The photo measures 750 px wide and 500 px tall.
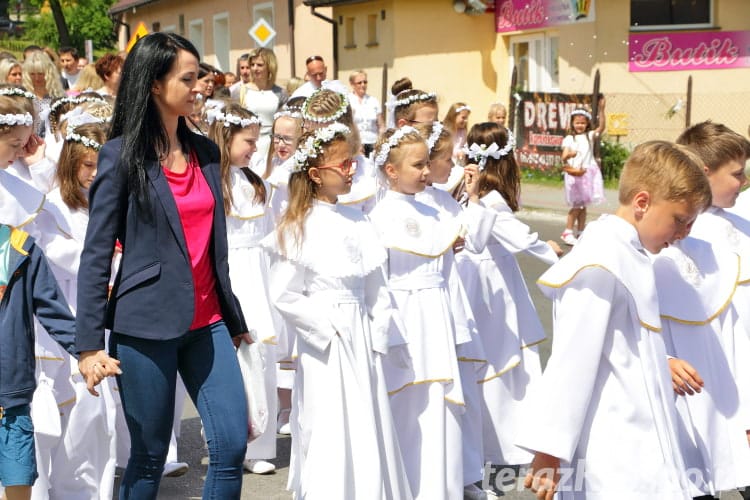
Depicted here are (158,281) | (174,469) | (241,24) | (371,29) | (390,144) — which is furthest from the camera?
(241,24)

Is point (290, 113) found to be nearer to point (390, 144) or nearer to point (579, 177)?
point (390, 144)

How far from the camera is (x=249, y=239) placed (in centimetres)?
658

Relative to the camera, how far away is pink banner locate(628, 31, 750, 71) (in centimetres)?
2341

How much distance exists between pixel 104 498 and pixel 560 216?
1385 centimetres

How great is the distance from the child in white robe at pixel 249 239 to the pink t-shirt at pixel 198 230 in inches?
82.0

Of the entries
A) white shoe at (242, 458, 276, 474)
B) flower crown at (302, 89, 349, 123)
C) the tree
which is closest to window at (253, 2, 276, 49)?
the tree

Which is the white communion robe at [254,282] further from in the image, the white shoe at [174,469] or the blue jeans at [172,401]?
the blue jeans at [172,401]

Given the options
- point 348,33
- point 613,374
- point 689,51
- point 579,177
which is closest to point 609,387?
point 613,374

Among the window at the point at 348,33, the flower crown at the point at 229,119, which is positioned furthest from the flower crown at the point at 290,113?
the window at the point at 348,33

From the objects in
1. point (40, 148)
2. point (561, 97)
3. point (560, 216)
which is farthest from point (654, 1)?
point (40, 148)

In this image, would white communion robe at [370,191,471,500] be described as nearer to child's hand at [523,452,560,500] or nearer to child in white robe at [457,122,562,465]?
child in white robe at [457,122,562,465]

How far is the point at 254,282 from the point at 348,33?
2595 centimetres

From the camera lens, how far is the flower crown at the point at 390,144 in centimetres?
586

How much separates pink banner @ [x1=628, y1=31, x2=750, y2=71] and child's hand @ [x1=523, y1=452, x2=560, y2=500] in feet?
69.2
